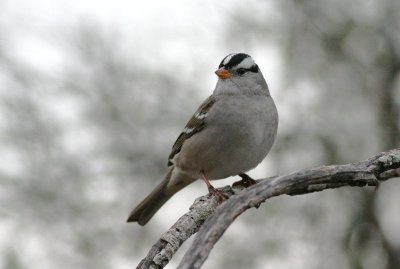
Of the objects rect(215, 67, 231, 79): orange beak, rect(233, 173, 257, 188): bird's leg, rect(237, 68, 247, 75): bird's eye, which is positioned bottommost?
rect(233, 173, 257, 188): bird's leg

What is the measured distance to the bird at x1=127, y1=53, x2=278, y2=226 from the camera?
5.61 metres

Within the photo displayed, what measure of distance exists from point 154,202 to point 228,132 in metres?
1.13

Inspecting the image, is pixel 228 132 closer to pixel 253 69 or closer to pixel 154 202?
pixel 253 69

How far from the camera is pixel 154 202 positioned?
644 cm

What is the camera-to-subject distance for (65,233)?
981 cm

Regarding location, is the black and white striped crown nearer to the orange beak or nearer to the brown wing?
the orange beak

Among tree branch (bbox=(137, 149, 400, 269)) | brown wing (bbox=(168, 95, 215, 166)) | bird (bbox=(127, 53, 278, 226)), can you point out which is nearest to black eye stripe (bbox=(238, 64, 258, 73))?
bird (bbox=(127, 53, 278, 226))

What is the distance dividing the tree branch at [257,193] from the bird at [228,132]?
1700mm

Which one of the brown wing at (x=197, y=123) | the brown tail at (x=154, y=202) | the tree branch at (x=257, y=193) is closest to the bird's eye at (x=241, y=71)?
the brown wing at (x=197, y=123)

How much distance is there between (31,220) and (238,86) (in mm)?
4714

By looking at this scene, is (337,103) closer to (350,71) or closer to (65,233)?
(350,71)

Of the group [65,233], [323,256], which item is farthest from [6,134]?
[323,256]

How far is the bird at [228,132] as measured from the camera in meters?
5.61

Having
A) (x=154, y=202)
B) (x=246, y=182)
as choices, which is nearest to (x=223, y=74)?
(x=246, y=182)
